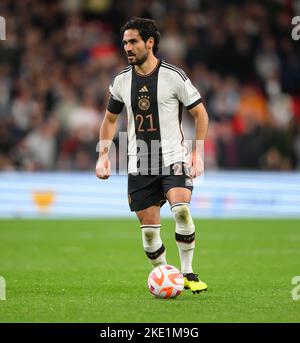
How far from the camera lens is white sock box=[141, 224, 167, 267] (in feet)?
29.4

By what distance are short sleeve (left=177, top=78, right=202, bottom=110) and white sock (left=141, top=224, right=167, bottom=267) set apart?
3.89ft

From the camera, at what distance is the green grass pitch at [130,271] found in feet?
25.2

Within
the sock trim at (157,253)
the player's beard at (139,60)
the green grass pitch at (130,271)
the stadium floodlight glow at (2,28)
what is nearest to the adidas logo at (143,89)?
the player's beard at (139,60)

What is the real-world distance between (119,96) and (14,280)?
7.99 feet

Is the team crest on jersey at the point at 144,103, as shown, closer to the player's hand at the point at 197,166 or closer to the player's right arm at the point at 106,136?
the player's right arm at the point at 106,136

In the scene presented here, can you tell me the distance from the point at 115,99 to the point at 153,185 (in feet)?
3.00

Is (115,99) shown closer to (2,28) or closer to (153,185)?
(153,185)

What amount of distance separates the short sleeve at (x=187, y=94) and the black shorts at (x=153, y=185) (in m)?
0.57

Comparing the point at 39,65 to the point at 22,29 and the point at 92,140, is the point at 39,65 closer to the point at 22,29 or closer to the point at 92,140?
the point at 22,29

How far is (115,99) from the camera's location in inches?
360

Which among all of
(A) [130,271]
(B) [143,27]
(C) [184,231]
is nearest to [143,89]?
(B) [143,27]

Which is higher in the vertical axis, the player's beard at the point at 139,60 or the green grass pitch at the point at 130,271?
the player's beard at the point at 139,60

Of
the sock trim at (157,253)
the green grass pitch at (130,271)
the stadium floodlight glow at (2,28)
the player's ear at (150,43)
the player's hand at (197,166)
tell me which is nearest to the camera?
the green grass pitch at (130,271)

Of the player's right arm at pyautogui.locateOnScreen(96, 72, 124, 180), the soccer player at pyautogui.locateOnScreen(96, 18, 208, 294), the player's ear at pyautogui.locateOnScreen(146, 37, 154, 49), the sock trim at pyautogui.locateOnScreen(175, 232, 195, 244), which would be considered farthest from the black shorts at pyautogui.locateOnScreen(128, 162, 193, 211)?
the player's ear at pyautogui.locateOnScreen(146, 37, 154, 49)
